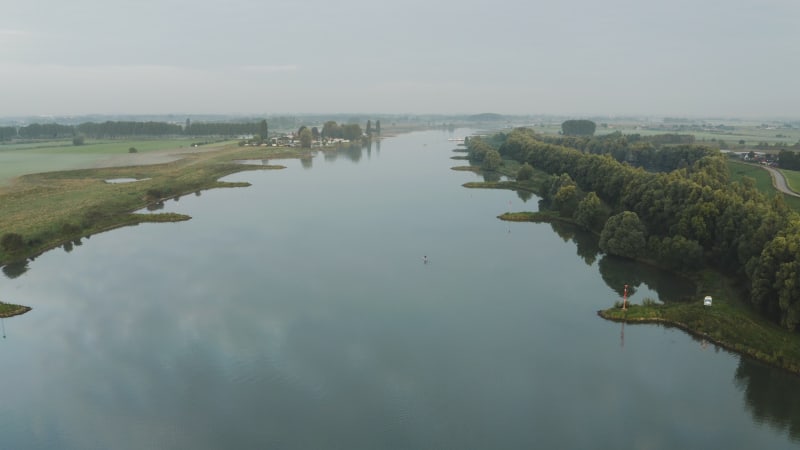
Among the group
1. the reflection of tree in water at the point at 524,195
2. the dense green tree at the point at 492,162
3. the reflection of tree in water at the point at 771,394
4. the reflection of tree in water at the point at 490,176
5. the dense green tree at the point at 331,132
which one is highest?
the dense green tree at the point at 331,132

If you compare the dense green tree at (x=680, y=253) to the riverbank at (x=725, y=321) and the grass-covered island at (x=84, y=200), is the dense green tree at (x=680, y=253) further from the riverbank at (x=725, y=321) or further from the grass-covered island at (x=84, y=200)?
the grass-covered island at (x=84, y=200)

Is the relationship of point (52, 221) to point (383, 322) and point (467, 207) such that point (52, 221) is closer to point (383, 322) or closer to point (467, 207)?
point (383, 322)

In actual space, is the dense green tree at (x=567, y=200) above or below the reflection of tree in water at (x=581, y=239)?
above

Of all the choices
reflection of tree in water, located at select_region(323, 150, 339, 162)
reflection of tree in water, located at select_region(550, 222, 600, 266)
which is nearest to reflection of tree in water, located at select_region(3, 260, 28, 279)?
reflection of tree in water, located at select_region(550, 222, 600, 266)

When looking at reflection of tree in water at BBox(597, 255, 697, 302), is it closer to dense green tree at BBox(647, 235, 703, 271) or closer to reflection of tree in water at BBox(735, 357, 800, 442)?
dense green tree at BBox(647, 235, 703, 271)

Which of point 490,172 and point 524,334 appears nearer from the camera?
point 524,334

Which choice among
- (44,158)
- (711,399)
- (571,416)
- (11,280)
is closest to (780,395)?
(711,399)

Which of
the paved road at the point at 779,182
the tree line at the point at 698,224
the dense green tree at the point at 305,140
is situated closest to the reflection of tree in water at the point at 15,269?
the tree line at the point at 698,224
